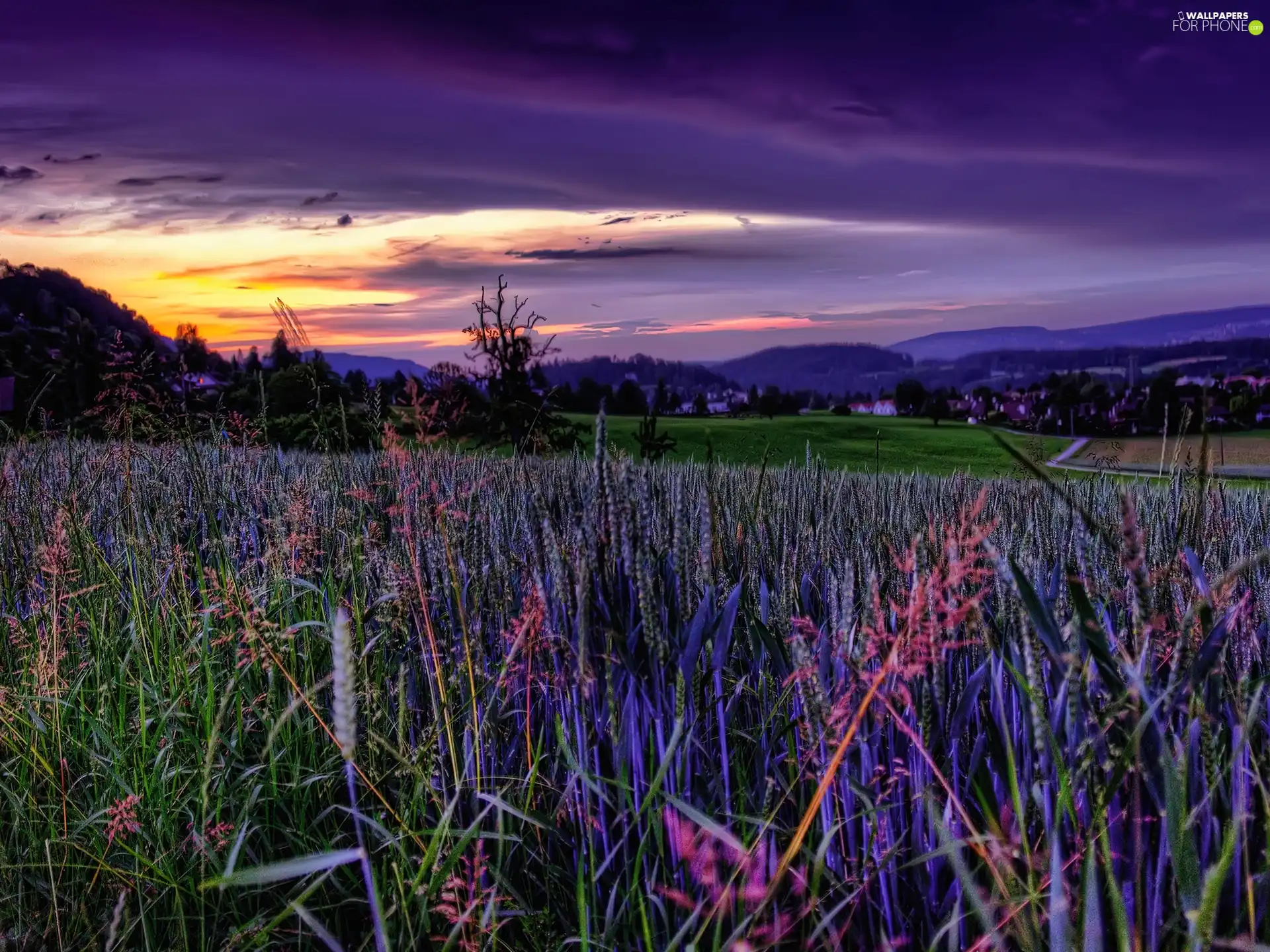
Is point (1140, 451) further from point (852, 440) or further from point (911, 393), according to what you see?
point (852, 440)

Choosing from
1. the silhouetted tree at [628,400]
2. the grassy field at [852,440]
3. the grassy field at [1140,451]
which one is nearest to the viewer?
the grassy field at [1140,451]

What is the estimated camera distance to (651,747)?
2.01m

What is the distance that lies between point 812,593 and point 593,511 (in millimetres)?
2085

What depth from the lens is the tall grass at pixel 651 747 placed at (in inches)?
57.1

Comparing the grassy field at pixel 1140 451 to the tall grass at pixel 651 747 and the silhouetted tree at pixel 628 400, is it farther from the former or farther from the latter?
the silhouetted tree at pixel 628 400

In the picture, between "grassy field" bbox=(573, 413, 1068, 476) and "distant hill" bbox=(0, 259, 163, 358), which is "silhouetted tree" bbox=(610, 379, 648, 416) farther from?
"distant hill" bbox=(0, 259, 163, 358)

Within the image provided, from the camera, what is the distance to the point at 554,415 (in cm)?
1277

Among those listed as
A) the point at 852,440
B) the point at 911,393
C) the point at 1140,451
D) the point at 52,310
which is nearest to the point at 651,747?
the point at 1140,451

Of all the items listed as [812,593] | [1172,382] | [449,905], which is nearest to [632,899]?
[449,905]

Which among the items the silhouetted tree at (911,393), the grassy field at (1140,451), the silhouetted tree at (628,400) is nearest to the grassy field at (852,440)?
the silhouetted tree at (628,400)

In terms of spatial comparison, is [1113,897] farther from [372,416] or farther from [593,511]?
[372,416]

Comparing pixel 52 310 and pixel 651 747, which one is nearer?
pixel 651 747

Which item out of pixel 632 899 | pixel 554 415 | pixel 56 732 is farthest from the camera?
pixel 554 415

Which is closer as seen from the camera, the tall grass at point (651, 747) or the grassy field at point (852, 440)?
the tall grass at point (651, 747)
